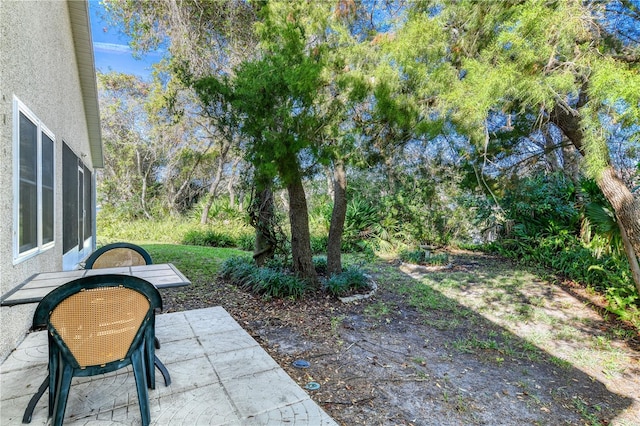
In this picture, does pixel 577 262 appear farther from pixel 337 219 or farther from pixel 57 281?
pixel 57 281

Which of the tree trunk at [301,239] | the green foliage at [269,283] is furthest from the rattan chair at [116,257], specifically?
the tree trunk at [301,239]

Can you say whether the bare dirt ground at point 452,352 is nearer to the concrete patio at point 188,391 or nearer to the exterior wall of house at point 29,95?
the concrete patio at point 188,391

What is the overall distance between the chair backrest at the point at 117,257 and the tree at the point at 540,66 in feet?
12.9

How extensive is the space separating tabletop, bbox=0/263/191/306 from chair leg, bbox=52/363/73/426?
54 cm

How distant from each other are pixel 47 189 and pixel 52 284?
211 centimetres

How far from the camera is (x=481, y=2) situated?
3955 mm

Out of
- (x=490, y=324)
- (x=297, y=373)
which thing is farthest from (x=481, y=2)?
(x=297, y=373)

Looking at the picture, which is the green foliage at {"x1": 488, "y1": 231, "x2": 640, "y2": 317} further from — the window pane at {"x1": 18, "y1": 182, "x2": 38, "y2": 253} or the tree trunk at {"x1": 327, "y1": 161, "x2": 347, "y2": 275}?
the window pane at {"x1": 18, "y1": 182, "x2": 38, "y2": 253}

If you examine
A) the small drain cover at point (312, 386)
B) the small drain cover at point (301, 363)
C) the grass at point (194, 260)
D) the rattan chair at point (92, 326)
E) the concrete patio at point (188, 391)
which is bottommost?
the small drain cover at point (301, 363)

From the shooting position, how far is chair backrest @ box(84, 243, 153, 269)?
10.8ft

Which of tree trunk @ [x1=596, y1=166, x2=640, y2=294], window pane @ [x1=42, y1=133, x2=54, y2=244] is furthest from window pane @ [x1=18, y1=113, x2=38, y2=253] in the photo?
tree trunk @ [x1=596, y1=166, x2=640, y2=294]

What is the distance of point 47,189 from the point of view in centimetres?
392

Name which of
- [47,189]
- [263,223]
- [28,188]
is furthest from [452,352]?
[47,189]

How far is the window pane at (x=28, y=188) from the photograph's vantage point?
301 centimetres
